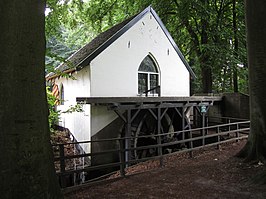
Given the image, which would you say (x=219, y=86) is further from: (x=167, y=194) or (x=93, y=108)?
(x=167, y=194)

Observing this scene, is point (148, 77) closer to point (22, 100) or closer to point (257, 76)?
point (257, 76)

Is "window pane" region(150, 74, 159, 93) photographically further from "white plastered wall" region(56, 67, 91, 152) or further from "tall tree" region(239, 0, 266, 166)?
"tall tree" region(239, 0, 266, 166)

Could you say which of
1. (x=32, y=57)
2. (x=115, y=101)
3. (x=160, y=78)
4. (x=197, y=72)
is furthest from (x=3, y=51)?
(x=197, y=72)

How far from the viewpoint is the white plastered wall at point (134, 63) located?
37.3 ft

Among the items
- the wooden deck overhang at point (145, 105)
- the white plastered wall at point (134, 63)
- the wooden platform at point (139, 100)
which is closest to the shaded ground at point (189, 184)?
the wooden deck overhang at point (145, 105)

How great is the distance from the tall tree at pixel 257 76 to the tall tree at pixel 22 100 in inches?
204

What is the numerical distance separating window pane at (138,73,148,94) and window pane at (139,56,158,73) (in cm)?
31

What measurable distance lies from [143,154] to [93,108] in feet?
12.8

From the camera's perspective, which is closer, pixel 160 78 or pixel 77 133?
pixel 77 133

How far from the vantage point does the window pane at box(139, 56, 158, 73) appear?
13.0 meters

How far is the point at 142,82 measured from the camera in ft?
42.7

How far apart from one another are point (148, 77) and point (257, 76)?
7280mm

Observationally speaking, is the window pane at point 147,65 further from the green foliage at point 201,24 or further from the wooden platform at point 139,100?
the green foliage at point 201,24

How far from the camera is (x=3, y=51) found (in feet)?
9.77
